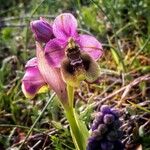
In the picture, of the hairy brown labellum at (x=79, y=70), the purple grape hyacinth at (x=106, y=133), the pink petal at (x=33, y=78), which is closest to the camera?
the purple grape hyacinth at (x=106, y=133)

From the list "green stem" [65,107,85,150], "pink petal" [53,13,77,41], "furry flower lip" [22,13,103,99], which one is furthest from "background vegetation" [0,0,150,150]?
"pink petal" [53,13,77,41]

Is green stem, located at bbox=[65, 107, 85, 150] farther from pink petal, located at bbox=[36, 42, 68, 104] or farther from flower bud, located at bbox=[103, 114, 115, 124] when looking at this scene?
flower bud, located at bbox=[103, 114, 115, 124]

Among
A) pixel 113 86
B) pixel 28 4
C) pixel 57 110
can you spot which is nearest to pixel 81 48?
pixel 57 110

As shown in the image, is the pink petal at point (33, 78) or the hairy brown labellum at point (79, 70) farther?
the pink petal at point (33, 78)

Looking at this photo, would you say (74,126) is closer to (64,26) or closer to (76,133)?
(76,133)

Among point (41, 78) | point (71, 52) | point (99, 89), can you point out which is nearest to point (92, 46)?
point (71, 52)

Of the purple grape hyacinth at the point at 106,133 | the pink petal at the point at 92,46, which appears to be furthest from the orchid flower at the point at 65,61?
the purple grape hyacinth at the point at 106,133

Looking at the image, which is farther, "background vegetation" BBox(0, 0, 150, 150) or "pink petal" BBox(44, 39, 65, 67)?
"background vegetation" BBox(0, 0, 150, 150)

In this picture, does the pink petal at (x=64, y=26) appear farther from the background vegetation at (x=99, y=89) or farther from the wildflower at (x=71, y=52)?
the background vegetation at (x=99, y=89)
